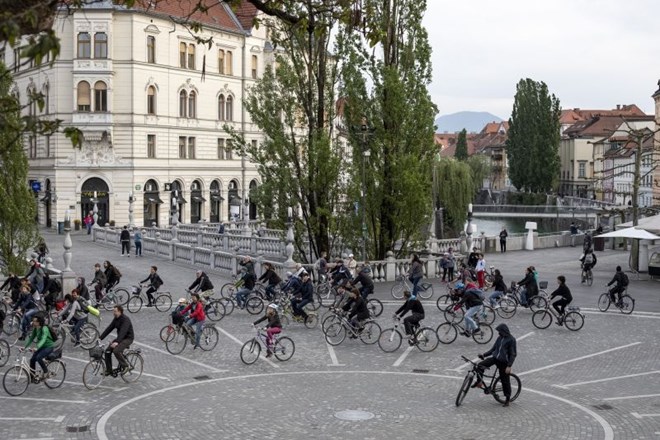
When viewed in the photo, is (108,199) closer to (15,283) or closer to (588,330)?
(15,283)

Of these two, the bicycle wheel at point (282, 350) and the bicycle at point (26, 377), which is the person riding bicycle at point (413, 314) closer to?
the bicycle wheel at point (282, 350)

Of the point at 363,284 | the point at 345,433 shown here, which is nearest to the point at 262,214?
the point at 363,284

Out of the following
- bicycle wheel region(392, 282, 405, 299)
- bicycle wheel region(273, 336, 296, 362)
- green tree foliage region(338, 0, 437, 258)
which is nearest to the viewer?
bicycle wheel region(273, 336, 296, 362)

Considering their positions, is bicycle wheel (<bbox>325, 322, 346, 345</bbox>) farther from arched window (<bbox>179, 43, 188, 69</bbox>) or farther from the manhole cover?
arched window (<bbox>179, 43, 188, 69</bbox>)

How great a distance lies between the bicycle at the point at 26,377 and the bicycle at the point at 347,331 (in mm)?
7088

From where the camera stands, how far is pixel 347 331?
21875 mm

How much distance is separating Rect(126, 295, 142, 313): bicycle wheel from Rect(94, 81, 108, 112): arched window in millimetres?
37212

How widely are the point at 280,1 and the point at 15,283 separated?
1573 centimetres

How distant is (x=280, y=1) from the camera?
12234 millimetres

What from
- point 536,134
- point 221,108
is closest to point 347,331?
point 221,108

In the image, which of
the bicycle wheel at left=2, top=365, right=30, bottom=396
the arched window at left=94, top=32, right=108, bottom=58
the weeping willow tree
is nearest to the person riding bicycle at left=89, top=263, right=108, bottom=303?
the bicycle wheel at left=2, top=365, right=30, bottom=396

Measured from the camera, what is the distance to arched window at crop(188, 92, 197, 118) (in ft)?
219

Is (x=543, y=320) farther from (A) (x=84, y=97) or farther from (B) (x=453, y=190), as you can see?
(A) (x=84, y=97)

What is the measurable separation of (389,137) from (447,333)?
13.7 metres
